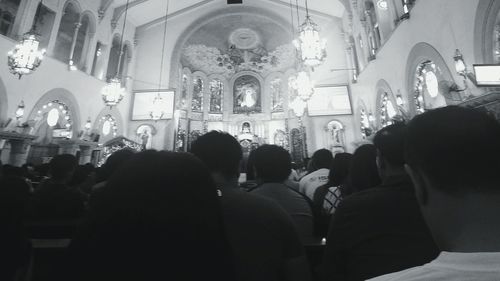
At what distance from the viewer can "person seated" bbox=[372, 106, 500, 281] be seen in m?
0.55

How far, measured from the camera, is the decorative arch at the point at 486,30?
4832 millimetres

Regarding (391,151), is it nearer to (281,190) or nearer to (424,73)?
(281,190)

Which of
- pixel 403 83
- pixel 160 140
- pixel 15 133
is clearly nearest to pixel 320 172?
pixel 403 83

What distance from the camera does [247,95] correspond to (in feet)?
60.4

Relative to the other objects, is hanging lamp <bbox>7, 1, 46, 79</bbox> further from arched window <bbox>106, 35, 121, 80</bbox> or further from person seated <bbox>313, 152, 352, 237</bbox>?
person seated <bbox>313, 152, 352, 237</bbox>

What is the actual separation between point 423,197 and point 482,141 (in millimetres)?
213

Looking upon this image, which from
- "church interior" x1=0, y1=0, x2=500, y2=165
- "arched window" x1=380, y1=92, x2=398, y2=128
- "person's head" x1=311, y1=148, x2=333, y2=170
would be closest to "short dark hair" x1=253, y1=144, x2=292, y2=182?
"person's head" x1=311, y1=148, x2=333, y2=170

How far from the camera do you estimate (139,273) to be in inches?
20.6

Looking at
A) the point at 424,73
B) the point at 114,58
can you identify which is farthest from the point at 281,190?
the point at 114,58

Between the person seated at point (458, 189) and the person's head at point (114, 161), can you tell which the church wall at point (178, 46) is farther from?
the person seated at point (458, 189)

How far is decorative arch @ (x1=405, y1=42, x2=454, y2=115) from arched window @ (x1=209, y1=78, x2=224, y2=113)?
1280cm

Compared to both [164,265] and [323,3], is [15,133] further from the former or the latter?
[323,3]

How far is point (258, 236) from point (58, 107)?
12.1 metres

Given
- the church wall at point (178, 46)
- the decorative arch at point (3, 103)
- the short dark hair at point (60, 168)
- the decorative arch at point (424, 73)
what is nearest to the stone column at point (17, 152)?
the decorative arch at point (3, 103)
